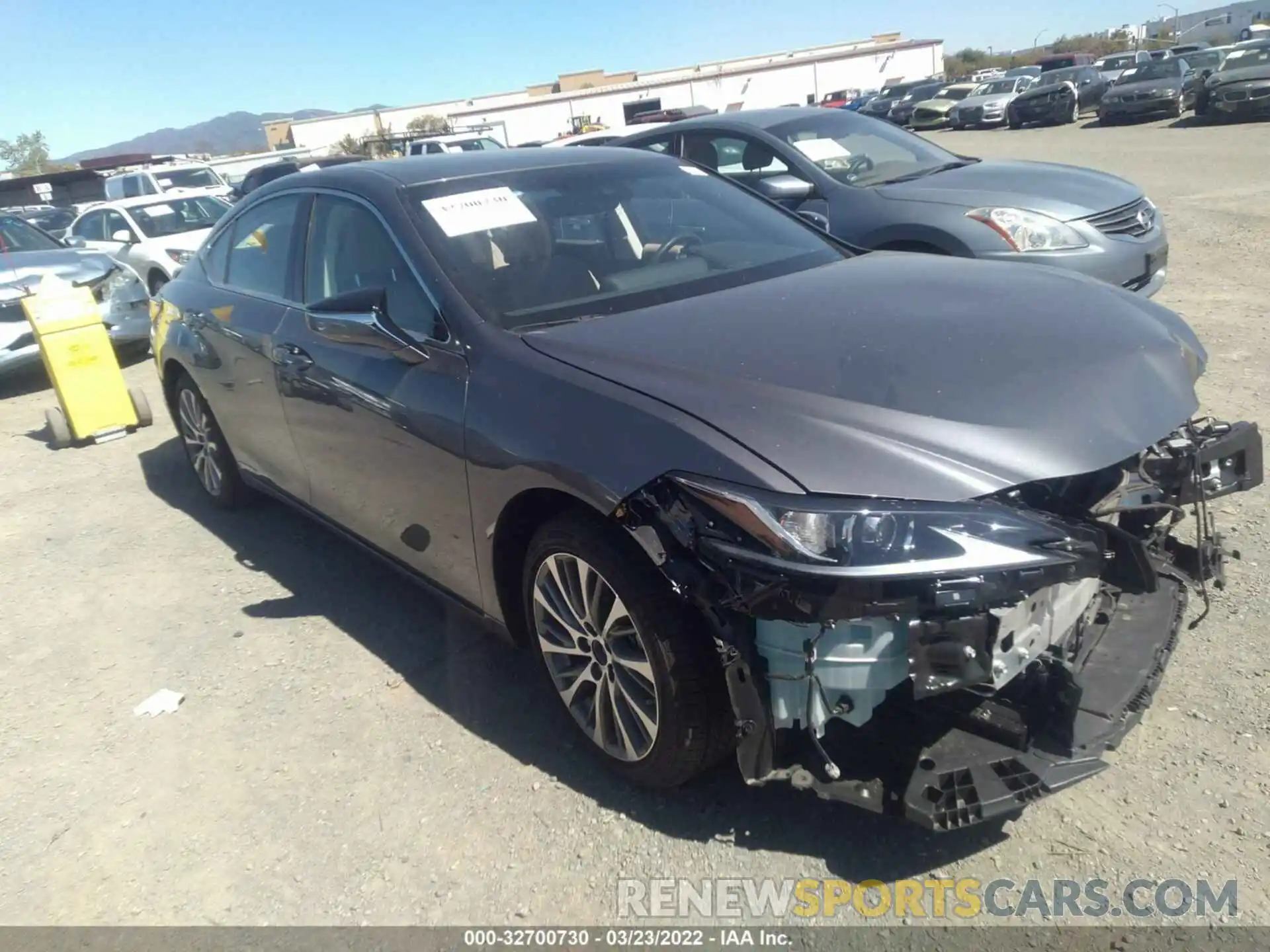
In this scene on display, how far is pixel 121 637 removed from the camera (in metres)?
4.25

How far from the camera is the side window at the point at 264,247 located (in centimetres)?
422

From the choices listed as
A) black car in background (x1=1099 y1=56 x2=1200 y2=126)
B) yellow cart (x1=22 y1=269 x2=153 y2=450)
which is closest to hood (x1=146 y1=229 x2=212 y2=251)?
yellow cart (x1=22 y1=269 x2=153 y2=450)

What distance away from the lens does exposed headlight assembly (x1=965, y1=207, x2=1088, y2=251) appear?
5.98m

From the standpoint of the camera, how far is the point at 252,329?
4.28m

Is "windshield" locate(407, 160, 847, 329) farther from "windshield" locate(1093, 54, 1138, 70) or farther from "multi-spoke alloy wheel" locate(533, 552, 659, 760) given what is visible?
"windshield" locate(1093, 54, 1138, 70)

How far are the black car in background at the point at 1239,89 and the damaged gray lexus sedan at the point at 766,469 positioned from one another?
22260mm

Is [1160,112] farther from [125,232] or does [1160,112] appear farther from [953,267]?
[953,267]

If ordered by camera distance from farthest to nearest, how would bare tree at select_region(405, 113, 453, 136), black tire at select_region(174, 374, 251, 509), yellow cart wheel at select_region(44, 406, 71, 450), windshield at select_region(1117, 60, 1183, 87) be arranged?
bare tree at select_region(405, 113, 453, 136)
windshield at select_region(1117, 60, 1183, 87)
yellow cart wheel at select_region(44, 406, 71, 450)
black tire at select_region(174, 374, 251, 509)

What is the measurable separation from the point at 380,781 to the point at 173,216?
11.5m

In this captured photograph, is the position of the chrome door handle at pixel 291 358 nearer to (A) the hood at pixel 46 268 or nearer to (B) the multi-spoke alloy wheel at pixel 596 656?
(B) the multi-spoke alloy wheel at pixel 596 656

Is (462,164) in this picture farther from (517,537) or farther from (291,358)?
(517,537)

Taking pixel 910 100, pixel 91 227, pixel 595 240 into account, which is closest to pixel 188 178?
pixel 91 227

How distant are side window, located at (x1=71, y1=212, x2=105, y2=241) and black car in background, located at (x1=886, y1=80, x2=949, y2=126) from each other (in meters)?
29.3

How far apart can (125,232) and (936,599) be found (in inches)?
439
